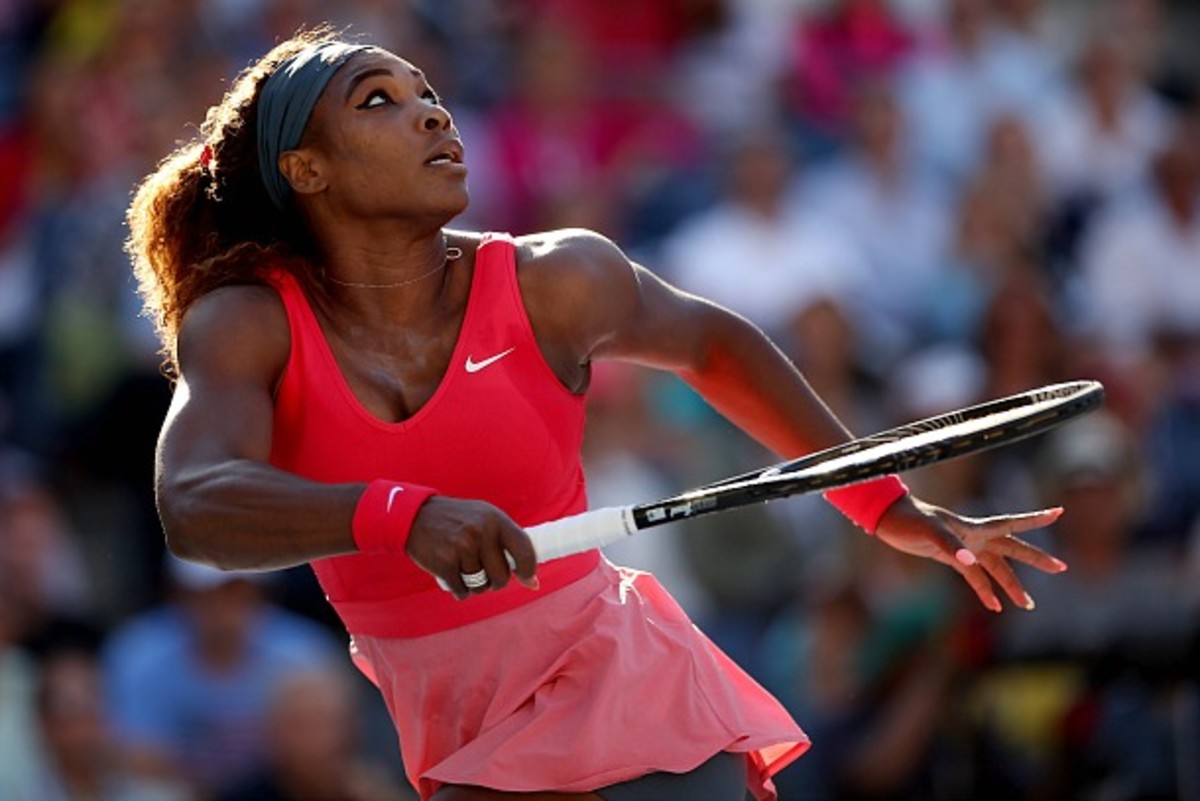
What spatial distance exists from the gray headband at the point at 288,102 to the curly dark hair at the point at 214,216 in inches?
2.2

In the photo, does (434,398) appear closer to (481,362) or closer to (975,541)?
(481,362)

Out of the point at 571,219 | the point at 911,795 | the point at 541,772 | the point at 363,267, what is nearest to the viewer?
the point at 541,772

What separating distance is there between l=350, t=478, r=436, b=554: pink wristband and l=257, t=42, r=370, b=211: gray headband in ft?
2.63

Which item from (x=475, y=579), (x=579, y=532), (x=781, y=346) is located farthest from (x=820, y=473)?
(x=781, y=346)

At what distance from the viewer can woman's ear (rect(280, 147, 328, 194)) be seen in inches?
144

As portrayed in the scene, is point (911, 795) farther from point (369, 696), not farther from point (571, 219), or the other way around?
point (571, 219)

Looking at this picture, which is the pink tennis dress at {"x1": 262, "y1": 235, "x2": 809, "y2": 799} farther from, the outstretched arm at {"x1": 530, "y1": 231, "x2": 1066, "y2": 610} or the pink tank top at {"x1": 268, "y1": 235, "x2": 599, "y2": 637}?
the outstretched arm at {"x1": 530, "y1": 231, "x2": 1066, "y2": 610}

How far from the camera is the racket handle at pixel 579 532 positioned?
126 inches

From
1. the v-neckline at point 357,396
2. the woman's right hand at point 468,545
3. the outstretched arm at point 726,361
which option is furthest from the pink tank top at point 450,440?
the woman's right hand at point 468,545

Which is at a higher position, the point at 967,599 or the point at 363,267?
the point at 363,267

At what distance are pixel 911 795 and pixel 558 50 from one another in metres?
3.34

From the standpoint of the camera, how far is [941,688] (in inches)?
→ 264

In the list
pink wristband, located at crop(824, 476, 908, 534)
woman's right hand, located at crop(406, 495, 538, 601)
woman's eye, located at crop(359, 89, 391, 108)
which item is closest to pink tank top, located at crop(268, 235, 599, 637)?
woman's eye, located at crop(359, 89, 391, 108)

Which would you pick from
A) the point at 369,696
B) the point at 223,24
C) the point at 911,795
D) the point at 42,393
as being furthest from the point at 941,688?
the point at 223,24
